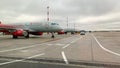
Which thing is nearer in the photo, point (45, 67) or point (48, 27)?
point (45, 67)

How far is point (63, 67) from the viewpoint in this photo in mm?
7648

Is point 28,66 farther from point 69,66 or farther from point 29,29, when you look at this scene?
point 29,29

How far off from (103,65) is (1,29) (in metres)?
33.5

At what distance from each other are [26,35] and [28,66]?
3022cm

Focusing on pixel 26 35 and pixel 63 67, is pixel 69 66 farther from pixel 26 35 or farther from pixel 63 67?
pixel 26 35

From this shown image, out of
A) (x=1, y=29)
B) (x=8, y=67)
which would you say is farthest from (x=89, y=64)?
(x=1, y=29)

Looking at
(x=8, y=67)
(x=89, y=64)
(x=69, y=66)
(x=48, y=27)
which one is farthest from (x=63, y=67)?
(x=48, y=27)

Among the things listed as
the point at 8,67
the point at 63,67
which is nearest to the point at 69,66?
the point at 63,67

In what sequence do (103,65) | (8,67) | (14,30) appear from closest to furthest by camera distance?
(8,67)
(103,65)
(14,30)

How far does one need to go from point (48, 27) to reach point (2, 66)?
2984 cm

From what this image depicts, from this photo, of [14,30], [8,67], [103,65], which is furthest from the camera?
[14,30]

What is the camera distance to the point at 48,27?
37469 millimetres

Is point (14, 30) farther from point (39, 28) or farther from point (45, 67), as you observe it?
point (45, 67)

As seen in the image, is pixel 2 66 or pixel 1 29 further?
pixel 1 29
